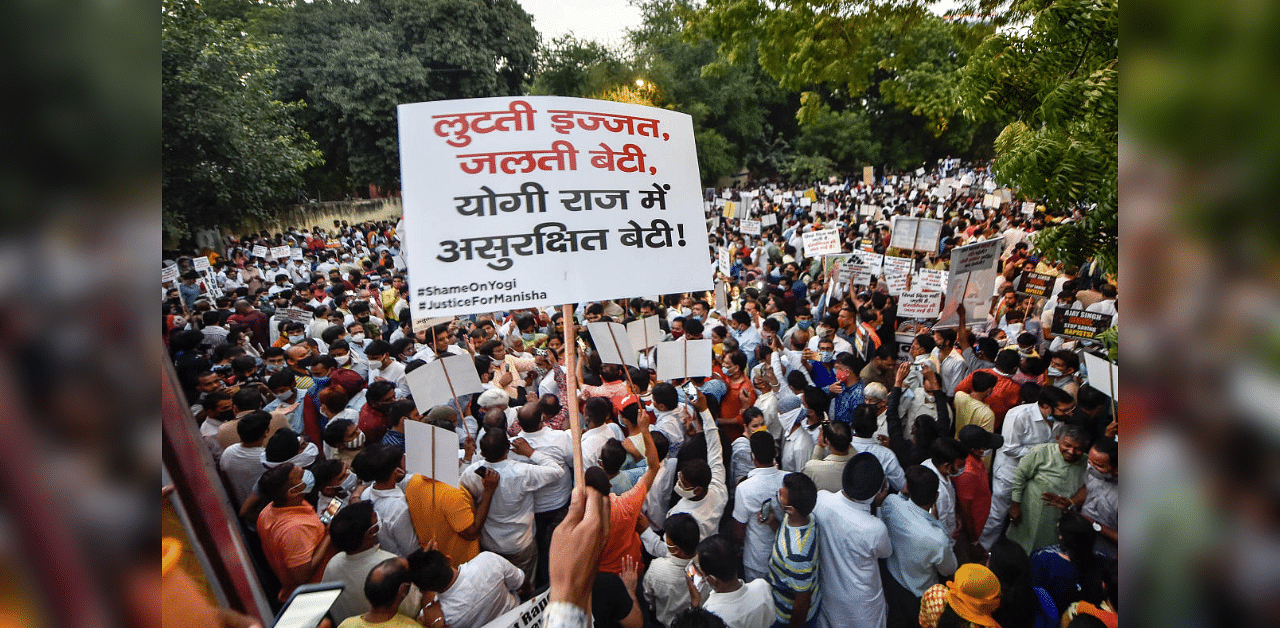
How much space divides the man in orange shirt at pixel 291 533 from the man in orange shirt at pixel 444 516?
46 cm

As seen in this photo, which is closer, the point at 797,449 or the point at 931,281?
the point at 797,449

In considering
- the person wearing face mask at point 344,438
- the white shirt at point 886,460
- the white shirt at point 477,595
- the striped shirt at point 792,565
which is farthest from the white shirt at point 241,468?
the white shirt at point 886,460

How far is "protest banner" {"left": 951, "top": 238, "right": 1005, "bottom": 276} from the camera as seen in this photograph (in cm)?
572

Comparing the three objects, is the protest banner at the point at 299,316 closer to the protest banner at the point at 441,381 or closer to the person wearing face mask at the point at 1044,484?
the protest banner at the point at 441,381

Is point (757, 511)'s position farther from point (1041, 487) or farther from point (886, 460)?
point (1041, 487)

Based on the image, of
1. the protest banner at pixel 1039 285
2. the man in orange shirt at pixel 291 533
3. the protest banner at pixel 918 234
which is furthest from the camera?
the protest banner at pixel 918 234

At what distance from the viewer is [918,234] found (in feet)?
28.6

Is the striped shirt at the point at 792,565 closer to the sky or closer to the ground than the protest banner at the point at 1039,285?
closer to the ground

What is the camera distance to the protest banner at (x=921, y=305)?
6699 mm

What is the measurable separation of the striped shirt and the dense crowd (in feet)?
0.04

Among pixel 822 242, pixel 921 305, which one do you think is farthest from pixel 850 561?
pixel 822 242

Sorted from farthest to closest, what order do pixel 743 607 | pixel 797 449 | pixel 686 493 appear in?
pixel 797 449, pixel 686 493, pixel 743 607

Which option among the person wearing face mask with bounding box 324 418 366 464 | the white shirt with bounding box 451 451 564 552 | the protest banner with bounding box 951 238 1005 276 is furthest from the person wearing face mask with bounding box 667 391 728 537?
the protest banner with bounding box 951 238 1005 276

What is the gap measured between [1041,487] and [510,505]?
3.21 m
